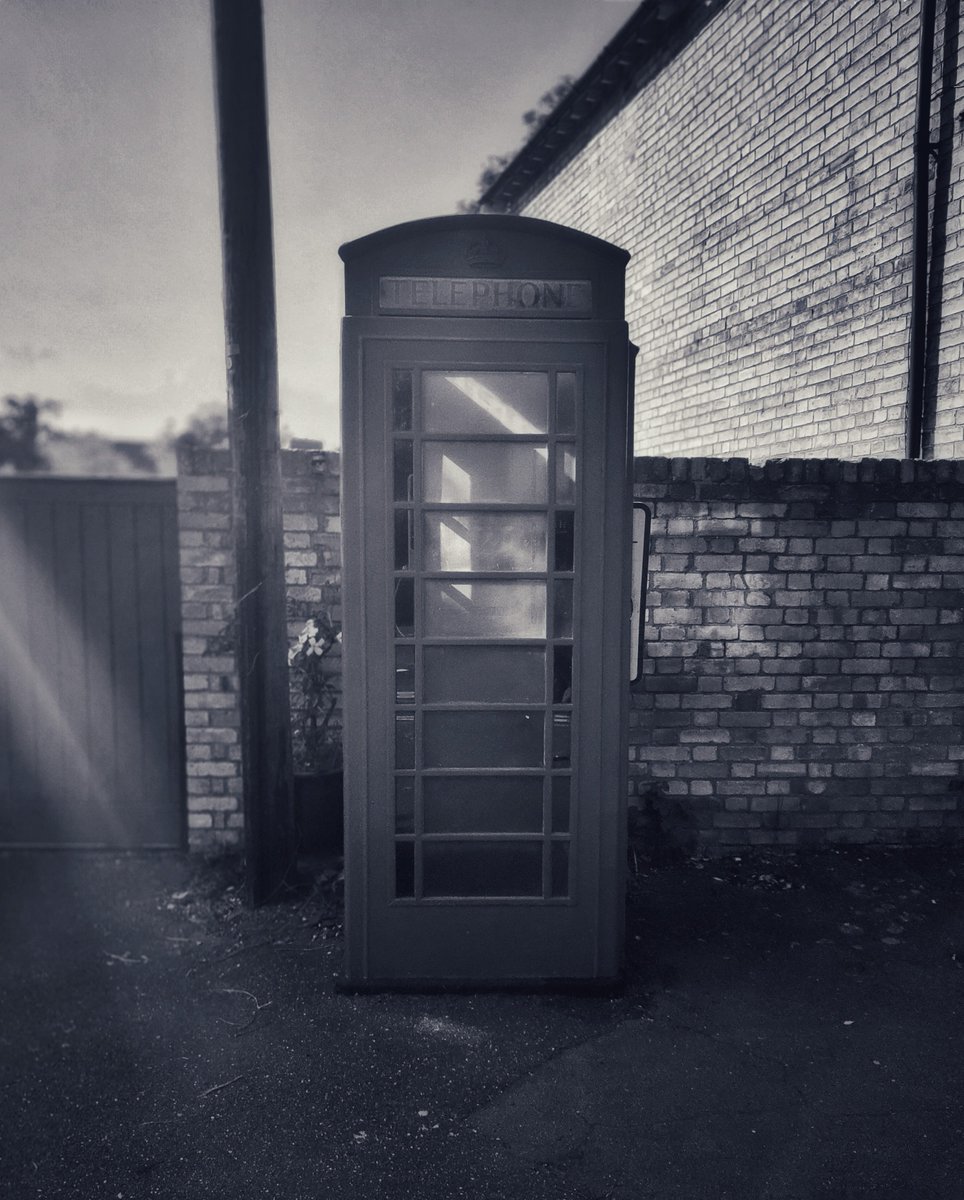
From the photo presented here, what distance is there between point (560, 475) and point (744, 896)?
2.45 meters

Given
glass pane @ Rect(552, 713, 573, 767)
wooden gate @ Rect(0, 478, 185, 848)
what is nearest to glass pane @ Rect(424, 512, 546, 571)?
glass pane @ Rect(552, 713, 573, 767)

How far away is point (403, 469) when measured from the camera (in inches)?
114

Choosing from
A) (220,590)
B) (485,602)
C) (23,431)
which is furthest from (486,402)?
(23,431)

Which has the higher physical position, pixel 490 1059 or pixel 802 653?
pixel 802 653

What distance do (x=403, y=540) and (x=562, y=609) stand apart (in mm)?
665

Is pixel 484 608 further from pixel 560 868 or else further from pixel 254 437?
pixel 254 437

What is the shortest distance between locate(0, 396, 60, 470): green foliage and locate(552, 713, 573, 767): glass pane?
52995mm

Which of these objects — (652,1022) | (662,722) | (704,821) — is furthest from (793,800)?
(652,1022)

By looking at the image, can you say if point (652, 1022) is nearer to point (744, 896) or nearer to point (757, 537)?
point (744, 896)

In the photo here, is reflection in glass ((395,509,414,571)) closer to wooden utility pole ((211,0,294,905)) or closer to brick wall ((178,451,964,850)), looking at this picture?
wooden utility pole ((211,0,294,905))

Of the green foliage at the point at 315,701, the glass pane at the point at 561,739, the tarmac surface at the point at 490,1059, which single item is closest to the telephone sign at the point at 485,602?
the glass pane at the point at 561,739

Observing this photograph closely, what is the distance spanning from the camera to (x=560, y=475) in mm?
2912

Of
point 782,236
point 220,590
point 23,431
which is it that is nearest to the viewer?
A: point 220,590

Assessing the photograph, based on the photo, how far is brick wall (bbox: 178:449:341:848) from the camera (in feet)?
13.4
